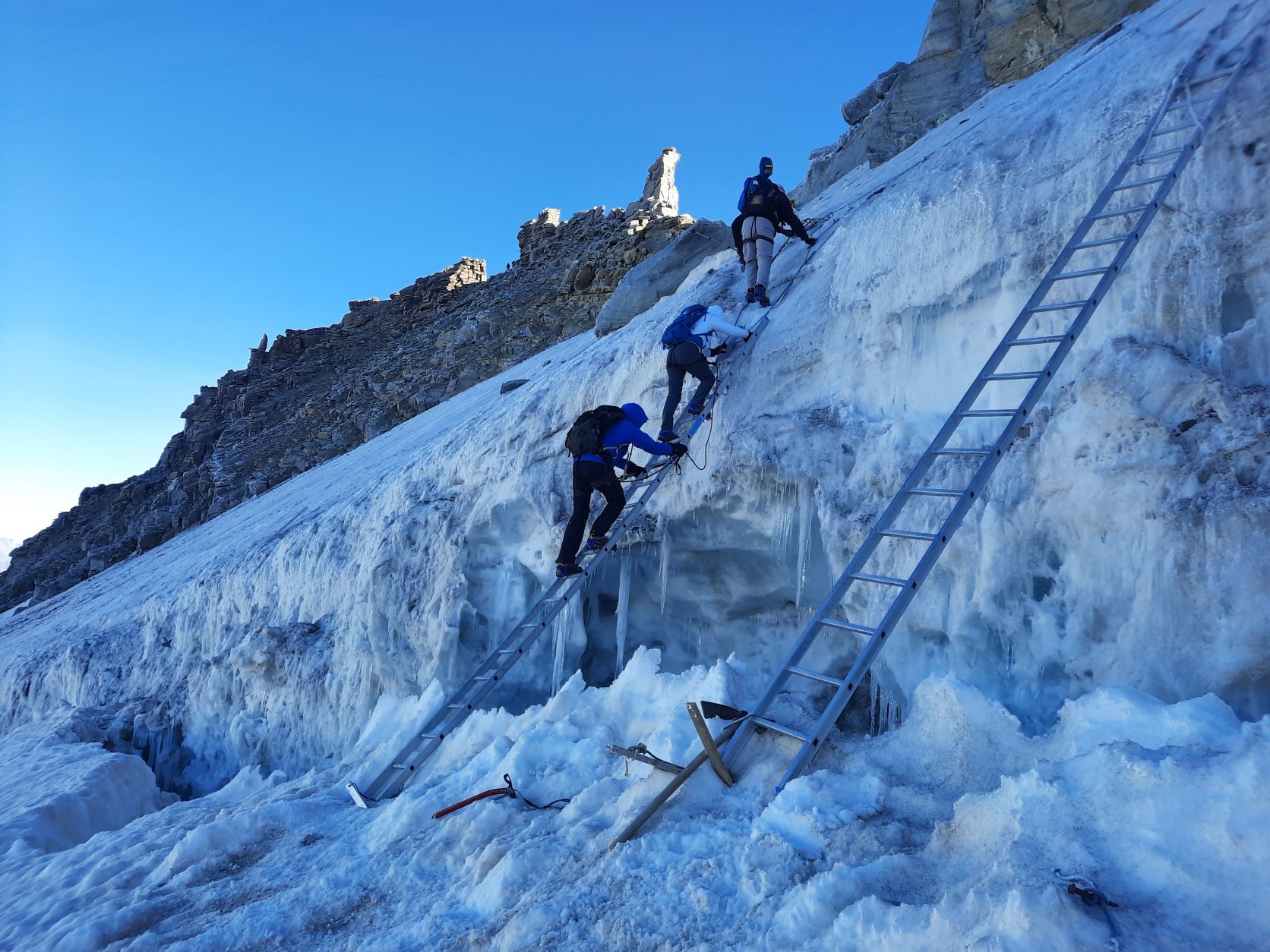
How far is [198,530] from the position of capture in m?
18.0

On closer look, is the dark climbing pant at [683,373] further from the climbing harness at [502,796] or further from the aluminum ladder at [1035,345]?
the climbing harness at [502,796]

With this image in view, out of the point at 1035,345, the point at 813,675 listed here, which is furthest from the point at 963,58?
the point at 813,675

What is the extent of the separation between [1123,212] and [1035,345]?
0.74 m

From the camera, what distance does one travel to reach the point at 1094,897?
→ 2.00 metres

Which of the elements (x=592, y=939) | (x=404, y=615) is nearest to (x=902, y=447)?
(x=592, y=939)

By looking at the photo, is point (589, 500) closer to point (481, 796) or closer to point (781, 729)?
point (481, 796)

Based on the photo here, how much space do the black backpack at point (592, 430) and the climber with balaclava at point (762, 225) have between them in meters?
1.80

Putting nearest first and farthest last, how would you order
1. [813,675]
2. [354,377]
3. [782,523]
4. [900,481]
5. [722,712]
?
[813,675] < [722,712] < [900,481] < [782,523] < [354,377]

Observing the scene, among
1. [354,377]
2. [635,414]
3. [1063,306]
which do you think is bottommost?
[1063,306]

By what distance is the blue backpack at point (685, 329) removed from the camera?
18.4 ft

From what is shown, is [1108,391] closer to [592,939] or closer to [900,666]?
[900,666]

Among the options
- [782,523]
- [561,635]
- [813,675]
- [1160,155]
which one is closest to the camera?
[813,675]

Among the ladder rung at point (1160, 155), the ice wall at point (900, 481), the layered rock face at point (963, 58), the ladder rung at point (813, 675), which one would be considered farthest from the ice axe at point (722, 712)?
the layered rock face at point (963, 58)

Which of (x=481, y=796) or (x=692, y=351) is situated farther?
(x=692, y=351)
